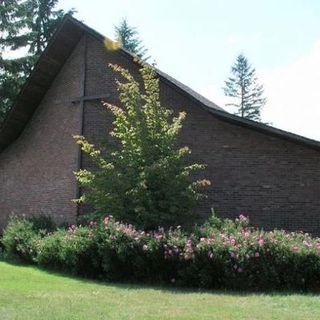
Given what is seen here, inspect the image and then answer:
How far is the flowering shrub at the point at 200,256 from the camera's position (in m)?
11.8

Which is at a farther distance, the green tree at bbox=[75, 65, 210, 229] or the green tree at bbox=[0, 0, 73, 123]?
the green tree at bbox=[0, 0, 73, 123]

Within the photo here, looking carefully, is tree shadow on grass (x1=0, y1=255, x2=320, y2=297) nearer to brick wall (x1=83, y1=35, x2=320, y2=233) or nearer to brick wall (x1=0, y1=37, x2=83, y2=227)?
brick wall (x1=83, y1=35, x2=320, y2=233)

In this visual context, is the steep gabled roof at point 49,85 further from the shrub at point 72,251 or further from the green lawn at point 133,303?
the green lawn at point 133,303

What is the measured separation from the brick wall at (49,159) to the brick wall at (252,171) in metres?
2.40

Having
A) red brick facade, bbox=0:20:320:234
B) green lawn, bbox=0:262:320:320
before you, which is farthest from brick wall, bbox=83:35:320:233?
green lawn, bbox=0:262:320:320

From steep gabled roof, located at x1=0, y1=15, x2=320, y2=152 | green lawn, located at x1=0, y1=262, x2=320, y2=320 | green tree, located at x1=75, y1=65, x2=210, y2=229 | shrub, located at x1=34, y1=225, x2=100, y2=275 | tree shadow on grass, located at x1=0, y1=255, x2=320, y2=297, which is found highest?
steep gabled roof, located at x1=0, y1=15, x2=320, y2=152

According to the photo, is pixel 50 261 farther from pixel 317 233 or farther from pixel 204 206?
pixel 317 233

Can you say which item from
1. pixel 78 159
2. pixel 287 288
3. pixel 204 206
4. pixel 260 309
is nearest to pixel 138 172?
pixel 204 206

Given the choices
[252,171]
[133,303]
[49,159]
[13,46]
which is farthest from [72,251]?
[13,46]

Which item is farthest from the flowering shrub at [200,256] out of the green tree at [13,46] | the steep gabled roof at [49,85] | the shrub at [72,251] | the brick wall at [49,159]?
the green tree at [13,46]

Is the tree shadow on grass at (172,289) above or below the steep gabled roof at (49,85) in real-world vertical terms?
below

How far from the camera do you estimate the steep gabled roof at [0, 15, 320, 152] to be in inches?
685

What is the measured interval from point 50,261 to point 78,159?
197 inches

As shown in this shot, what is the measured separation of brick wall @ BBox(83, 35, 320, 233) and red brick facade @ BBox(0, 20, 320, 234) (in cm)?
3
